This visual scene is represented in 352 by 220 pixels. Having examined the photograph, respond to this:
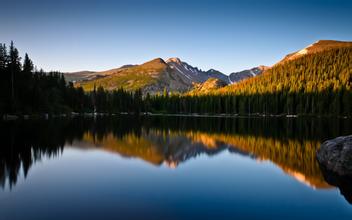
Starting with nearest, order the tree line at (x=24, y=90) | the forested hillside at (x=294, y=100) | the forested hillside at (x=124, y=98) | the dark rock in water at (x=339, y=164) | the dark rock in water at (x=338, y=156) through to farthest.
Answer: the dark rock in water at (x=339, y=164) < the dark rock in water at (x=338, y=156) < the tree line at (x=24, y=90) < the forested hillside at (x=124, y=98) < the forested hillside at (x=294, y=100)

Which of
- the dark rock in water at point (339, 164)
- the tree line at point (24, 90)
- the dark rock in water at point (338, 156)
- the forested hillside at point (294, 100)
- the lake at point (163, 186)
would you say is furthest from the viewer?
the forested hillside at point (294, 100)

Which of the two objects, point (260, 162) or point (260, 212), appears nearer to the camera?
point (260, 212)

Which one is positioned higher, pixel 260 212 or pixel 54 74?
pixel 54 74

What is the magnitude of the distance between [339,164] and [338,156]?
83 cm

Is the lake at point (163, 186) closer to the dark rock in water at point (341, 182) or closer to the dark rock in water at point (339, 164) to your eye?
the dark rock in water at point (341, 182)

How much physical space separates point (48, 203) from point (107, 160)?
1206cm

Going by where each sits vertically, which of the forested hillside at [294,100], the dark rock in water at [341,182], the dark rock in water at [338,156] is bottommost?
the dark rock in water at [341,182]

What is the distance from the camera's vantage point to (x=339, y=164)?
19.4 m

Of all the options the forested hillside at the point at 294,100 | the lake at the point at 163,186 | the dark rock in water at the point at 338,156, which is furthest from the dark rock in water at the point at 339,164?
the forested hillside at the point at 294,100

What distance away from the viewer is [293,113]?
157m

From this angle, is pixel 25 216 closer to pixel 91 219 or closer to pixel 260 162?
pixel 91 219

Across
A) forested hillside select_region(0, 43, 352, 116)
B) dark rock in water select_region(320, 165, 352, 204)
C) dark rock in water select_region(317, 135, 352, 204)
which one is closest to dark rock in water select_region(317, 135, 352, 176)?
dark rock in water select_region(317, 135, 352, 204)

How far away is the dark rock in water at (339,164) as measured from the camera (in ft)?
58.0

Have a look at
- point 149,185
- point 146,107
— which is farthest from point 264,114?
point 149,185
